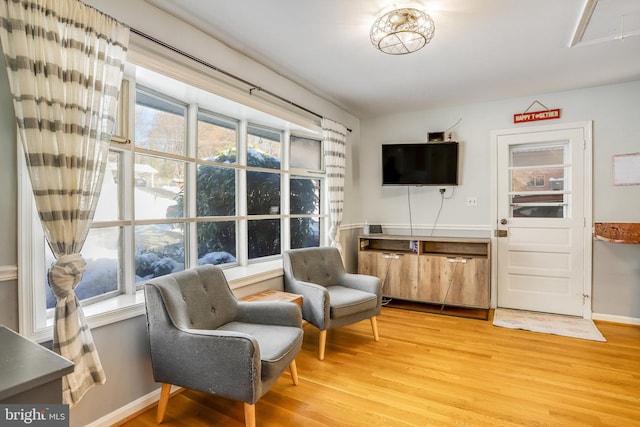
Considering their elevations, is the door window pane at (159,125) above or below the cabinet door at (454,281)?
above

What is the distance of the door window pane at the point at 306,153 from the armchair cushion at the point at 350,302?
1498mm

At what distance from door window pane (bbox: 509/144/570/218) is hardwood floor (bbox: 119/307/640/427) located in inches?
52.4

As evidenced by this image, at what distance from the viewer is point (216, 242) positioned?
9.59 feet

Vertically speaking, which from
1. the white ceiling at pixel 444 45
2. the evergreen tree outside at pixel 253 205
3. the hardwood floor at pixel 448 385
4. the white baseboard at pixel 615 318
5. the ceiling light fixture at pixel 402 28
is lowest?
the hardwood floor at pixel 448 385

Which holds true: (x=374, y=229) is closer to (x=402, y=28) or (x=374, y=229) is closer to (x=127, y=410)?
(x=402, y=28)

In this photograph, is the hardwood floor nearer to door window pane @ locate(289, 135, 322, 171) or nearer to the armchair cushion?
the armchair cushion

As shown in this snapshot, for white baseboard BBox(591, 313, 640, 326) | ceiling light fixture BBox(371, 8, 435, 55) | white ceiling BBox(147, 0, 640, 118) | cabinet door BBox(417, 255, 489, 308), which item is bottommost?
white baseboard BBox(591, 313, 640, 326)

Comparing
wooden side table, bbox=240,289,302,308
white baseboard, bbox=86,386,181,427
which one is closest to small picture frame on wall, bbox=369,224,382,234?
wooden side table, bbox=240,289,302,308

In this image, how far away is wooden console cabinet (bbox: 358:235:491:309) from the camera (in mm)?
3707

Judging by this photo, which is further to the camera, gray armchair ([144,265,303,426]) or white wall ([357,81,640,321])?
white wall ([357,81,640,321])

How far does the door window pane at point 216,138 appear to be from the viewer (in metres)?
2.79

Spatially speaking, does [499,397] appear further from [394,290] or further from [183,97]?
[183,97]

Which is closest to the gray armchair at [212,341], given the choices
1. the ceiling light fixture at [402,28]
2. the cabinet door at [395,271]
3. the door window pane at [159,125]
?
the door window pane at [159,125]

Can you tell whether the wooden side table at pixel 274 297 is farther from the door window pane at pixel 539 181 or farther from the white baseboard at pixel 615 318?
the white baseboard at pixel 615 318
